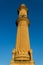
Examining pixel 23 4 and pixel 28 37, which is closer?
pixel 28 37

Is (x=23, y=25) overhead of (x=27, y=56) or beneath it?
overhead

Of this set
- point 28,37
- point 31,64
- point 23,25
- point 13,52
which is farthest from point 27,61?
point 23,25

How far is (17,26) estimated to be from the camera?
5291cm

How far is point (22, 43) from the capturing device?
4794cm

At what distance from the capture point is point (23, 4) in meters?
58.2

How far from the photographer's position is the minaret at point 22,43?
4347cm

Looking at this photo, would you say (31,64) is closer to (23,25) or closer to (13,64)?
(13,64)

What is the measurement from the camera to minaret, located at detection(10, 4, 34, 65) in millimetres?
43469

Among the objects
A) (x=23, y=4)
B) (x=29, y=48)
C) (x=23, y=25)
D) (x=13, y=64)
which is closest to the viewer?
(x=13, y=64)

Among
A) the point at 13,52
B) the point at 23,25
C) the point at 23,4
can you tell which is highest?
the point at 23,4

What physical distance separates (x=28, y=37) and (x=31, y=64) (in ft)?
32.1

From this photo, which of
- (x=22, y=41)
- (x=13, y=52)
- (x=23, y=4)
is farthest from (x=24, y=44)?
(x=23, y=4)

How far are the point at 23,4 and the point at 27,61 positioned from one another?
885 inches

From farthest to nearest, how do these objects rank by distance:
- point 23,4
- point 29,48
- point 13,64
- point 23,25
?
point 23,4 → point 23,25 → point 29,48 → point 13,64
